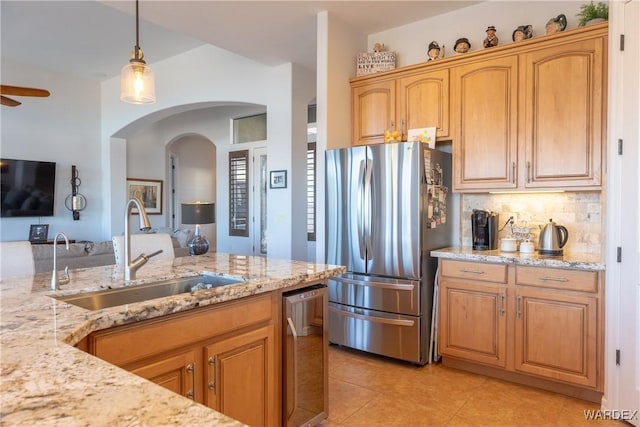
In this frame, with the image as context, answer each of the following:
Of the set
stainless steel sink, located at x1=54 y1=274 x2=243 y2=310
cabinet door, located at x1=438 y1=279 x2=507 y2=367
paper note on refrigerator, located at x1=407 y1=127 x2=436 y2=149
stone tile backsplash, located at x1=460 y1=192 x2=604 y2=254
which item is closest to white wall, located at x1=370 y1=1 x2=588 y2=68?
paper note on refrigerator, located at x1=407 y1=127 x2=436 y2=149

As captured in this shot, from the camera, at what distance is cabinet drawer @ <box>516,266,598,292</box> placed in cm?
249

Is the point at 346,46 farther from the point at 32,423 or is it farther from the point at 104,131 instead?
the point at 104,131

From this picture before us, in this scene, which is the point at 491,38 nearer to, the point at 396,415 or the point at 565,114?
the point at 565,114

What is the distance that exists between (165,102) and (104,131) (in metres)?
1.84

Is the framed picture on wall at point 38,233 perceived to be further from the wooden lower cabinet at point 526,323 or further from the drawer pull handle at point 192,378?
the wooden lower cabinet at point 526,323

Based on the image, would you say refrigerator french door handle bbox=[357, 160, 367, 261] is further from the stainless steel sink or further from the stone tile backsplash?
the stainless steel sink

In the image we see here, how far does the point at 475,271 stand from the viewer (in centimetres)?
291

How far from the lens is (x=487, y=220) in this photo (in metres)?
3.15

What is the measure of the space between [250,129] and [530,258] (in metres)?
5.34

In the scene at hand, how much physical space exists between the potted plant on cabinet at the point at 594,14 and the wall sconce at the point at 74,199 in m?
6.97

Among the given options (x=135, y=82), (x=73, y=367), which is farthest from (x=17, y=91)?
(x=73, y=367)

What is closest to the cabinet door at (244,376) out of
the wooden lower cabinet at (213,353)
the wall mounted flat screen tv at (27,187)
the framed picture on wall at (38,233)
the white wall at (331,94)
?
the wooden lower cabinet at (213,353)

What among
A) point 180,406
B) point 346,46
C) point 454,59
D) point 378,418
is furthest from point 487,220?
point 180,406

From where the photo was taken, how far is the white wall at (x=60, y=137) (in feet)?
19.6
